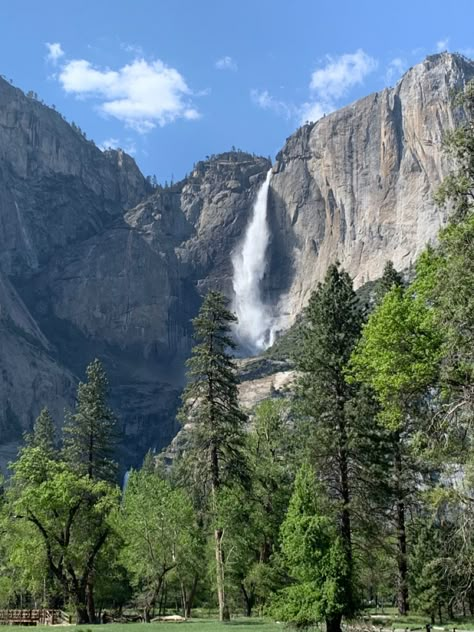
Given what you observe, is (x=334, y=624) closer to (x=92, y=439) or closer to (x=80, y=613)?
(x=80, y=613)

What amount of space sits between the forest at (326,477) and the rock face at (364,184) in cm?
11276

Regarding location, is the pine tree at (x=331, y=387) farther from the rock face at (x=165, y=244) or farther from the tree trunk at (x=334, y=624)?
the rock face at (x=165, y=244)

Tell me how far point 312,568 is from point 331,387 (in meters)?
8.61

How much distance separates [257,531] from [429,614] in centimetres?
1012

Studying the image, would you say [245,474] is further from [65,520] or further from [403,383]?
[403,383]

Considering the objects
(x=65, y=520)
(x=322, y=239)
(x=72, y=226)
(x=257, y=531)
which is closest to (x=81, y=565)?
(x=65, y=520)

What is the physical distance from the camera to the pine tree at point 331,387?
28064 mm

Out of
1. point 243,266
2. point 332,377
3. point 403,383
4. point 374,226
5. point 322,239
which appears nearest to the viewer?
point 403,383

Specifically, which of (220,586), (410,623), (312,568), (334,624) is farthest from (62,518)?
(410,623)

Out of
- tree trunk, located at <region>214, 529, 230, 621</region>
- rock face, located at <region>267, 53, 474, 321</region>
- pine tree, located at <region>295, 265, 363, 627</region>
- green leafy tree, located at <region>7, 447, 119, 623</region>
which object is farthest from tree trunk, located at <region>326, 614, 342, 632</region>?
rock face, located at <region>267, 53, 474, 321</region>

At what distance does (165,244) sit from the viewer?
18888 centimetres

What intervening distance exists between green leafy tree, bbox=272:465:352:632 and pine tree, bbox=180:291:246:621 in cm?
761

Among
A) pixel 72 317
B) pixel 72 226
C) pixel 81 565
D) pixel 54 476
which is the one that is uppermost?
pixel 72 226

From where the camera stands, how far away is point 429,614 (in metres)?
35.7
